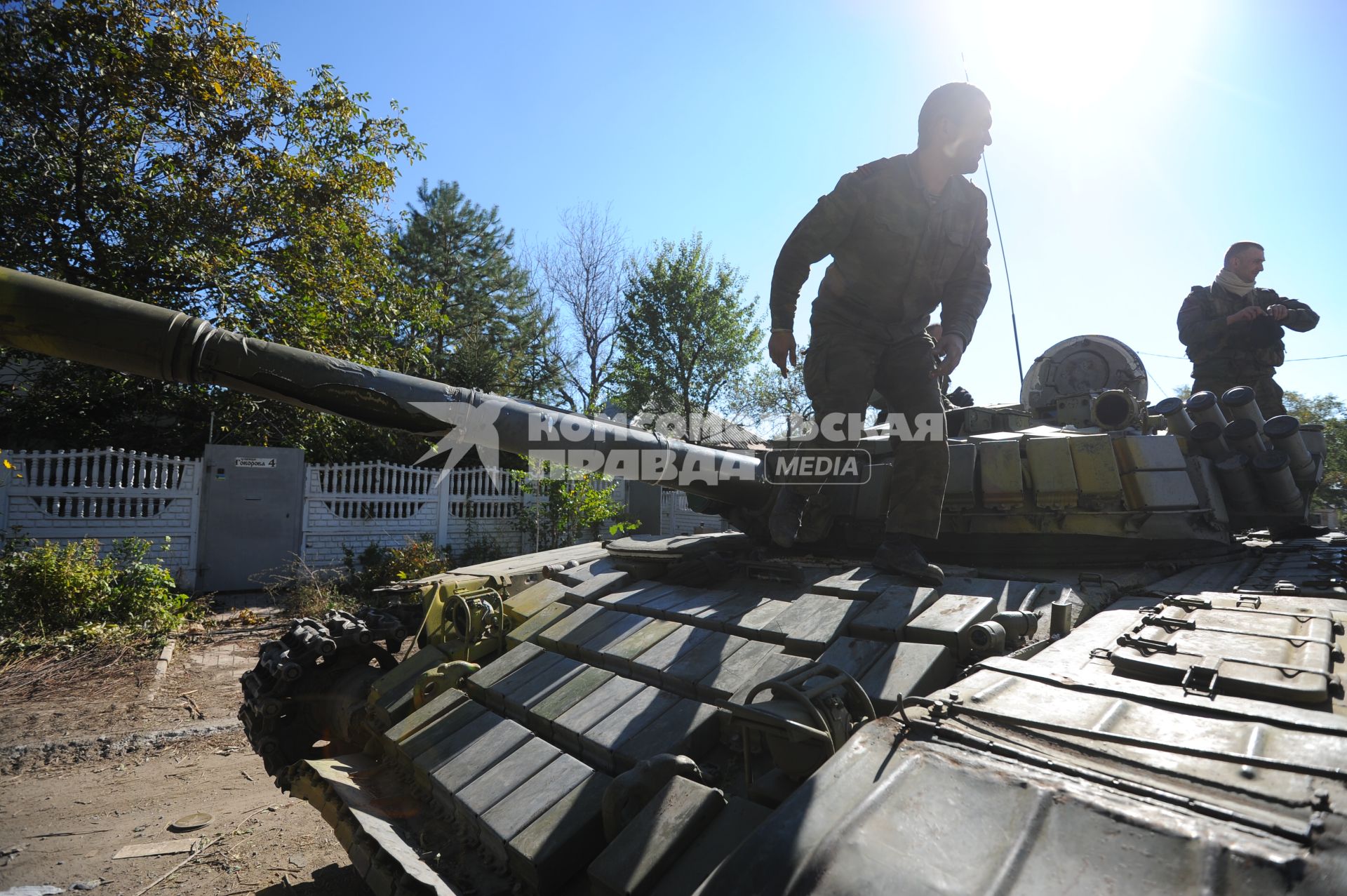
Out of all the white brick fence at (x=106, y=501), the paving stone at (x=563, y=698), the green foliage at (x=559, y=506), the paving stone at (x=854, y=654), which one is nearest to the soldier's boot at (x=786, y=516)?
the paving stone at (x=854, y=654)

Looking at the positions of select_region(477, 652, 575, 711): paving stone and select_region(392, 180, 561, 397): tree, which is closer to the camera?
select_region(477, 652, 575, 711): paving stone

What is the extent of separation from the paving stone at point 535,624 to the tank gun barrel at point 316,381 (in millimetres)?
761

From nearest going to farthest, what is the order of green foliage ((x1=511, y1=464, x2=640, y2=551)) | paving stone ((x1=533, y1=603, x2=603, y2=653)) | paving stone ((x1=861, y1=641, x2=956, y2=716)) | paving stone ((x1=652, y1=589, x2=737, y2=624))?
paving stone ((x1=861, y1=641, x2=956, y2=716))
paving stone ((x1=652, y1=589, x2=737, y2=624))
paving stone ((x1=533, y1=603, x2=603, y2=653))
green foliage ((x1=511, y1=464, x2=640, y2=551))

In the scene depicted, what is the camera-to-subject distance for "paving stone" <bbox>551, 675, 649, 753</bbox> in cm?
262

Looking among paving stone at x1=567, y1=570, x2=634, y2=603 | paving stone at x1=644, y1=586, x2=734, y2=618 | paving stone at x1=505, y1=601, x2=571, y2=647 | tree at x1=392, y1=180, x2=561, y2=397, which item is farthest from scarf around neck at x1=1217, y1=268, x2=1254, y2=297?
tree at x1=392, y1=180, x2=561, y2=397

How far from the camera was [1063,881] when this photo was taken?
1240 mm

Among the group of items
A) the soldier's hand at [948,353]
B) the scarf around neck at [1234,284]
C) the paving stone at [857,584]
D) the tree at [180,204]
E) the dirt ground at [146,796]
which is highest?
the tree at [180,204]

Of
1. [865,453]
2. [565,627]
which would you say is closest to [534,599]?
[565,627]

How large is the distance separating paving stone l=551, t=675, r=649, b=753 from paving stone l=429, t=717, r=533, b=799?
0.49ft

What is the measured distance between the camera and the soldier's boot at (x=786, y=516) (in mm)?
3637

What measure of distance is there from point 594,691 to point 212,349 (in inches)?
75.6

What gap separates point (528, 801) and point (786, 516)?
72.2 inches

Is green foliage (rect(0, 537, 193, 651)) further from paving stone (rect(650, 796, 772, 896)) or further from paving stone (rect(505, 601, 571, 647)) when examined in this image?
paving stone (rect(650, 796, 772, 896))

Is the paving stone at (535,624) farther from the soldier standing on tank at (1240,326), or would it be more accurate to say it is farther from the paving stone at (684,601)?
the soldier standing on tank at (1240,326)
